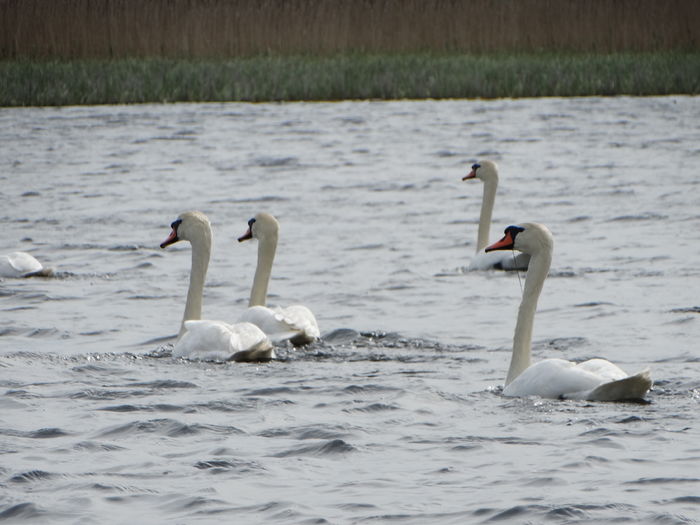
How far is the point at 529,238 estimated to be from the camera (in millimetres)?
7629

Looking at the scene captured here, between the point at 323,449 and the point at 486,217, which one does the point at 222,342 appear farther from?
the point at 486,217

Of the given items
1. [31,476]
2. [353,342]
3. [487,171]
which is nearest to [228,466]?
[31,476]

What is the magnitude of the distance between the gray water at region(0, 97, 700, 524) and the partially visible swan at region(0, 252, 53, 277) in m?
0.11

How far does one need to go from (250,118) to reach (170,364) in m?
16.5

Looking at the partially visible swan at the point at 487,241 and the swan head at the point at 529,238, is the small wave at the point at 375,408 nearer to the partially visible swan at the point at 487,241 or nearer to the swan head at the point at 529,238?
the swan head at the point at 529,238

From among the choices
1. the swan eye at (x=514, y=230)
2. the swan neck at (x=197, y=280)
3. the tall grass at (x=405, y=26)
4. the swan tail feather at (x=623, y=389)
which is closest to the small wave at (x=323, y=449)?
the swan tail feather at (x=623, y=389)

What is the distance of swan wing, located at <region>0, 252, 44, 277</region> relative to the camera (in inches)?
435

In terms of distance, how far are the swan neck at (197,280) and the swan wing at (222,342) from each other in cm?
75

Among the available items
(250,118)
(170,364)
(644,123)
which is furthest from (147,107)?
(170,364)

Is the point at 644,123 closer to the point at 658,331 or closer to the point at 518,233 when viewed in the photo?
the point at 658,331

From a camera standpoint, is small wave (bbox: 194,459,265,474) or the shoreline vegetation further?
the shoreline vegetation

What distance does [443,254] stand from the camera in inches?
497

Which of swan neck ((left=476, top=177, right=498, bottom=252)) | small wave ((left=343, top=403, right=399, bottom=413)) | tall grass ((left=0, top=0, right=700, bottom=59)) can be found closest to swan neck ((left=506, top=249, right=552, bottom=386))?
small wave ((left=343, top=403, right=399, bottom=413))

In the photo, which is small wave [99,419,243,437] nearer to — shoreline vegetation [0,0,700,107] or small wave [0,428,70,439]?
small wave [0,428,70,439]
